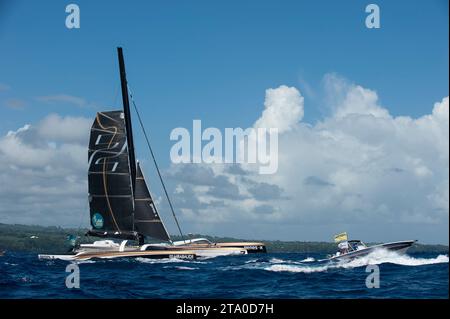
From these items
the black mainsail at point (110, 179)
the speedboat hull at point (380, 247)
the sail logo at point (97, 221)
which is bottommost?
the speedboat hull at point (380, 247)

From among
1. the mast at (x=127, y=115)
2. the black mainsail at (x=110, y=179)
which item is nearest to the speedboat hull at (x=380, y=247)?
the mast at (x=127, y=115)

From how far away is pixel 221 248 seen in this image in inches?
2943

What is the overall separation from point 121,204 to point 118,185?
9.26 ft

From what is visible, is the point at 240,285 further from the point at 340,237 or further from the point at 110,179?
the point at 110,179

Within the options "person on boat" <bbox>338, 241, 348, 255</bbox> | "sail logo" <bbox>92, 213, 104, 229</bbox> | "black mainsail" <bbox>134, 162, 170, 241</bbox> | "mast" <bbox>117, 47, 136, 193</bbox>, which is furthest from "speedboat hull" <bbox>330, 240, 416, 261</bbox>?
"sail logo" <bbox>92, 213, 104, 229</bbox>

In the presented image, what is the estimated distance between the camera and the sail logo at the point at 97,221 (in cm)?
7550

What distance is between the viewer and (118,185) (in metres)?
73.3

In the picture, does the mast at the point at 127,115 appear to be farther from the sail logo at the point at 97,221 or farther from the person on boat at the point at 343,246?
the person on boat at the point at 343,246

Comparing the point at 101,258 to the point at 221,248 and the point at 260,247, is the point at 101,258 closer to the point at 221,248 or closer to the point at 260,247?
the point at 221,248

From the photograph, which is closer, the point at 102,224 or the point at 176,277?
Result: the point at 176,277

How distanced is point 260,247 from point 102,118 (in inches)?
1186

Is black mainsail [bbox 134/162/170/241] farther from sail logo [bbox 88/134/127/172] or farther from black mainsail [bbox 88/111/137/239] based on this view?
sail logo [bbox 88/134/127/172]
